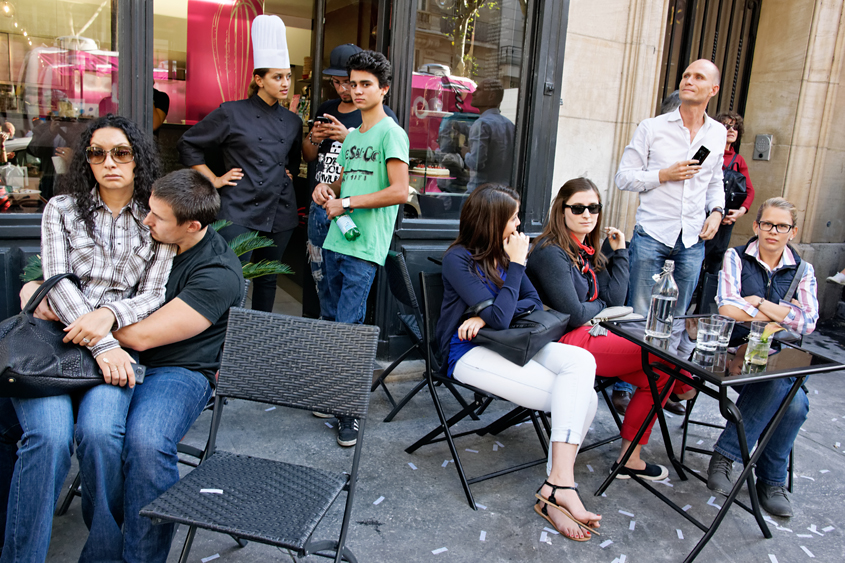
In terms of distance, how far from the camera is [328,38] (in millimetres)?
5133

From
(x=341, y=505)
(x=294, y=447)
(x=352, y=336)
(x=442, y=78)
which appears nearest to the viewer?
(x=352, y=336)

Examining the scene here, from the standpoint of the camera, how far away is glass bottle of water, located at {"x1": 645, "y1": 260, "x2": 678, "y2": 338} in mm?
2900

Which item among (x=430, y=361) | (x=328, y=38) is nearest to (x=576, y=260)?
(x=430, y=361)

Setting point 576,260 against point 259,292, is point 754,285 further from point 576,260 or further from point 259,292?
point 259,292

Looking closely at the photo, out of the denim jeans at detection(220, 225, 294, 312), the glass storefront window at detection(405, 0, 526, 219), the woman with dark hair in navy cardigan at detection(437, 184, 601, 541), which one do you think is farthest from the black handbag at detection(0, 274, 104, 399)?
the glass storefront window at detection(405, 0, 526, 219)

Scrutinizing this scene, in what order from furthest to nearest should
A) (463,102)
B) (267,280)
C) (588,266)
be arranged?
1. (463,102)
2. (267,280)
3. (588,266)

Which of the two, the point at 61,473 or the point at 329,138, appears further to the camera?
the point at 329,138

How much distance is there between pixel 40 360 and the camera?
6.87 ft

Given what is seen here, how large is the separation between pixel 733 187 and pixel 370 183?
11.7 ft

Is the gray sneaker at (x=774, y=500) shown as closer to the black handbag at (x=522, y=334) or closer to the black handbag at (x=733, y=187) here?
the black handbag at (x=522, y=334)

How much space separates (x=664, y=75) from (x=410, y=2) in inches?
134

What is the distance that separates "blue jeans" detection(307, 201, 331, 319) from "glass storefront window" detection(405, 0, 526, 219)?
765 millimetres

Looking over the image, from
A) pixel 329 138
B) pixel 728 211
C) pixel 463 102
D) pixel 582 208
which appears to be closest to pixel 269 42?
pixel 329 138

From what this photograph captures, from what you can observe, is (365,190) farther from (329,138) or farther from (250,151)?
(250,151)
